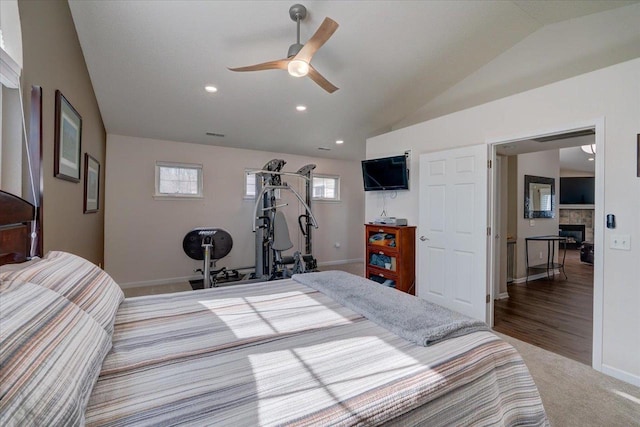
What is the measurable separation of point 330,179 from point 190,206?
3151 mm

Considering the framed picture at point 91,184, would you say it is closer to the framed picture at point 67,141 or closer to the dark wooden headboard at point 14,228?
the framed picture at point 67,141

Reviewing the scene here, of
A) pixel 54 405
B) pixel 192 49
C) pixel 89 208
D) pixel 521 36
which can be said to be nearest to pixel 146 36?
pixel 192 49

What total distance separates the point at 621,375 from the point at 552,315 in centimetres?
137

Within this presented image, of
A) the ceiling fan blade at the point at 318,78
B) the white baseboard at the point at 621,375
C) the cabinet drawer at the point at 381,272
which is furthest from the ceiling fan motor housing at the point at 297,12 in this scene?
the white baseboard at the point at 621,375

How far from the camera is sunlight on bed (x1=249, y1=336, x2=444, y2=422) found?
0.83 meters

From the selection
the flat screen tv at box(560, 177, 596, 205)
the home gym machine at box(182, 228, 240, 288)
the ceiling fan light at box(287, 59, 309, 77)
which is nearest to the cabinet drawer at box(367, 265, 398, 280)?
the home gym machine at box(182, 228, 240, 288)

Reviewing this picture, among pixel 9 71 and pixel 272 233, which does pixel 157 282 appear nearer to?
pixel 272 233

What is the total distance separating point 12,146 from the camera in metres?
1.65

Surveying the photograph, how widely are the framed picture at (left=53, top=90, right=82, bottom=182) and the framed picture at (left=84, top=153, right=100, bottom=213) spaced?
408 mm

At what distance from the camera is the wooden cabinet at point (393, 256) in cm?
392

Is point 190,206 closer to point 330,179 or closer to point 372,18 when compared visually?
point 330,179

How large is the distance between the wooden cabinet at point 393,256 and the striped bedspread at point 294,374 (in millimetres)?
2569

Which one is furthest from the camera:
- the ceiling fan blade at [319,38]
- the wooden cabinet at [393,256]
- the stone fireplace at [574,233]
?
the stone fireplace at [574,233]

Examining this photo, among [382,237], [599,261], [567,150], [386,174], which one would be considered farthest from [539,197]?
[567,150]
